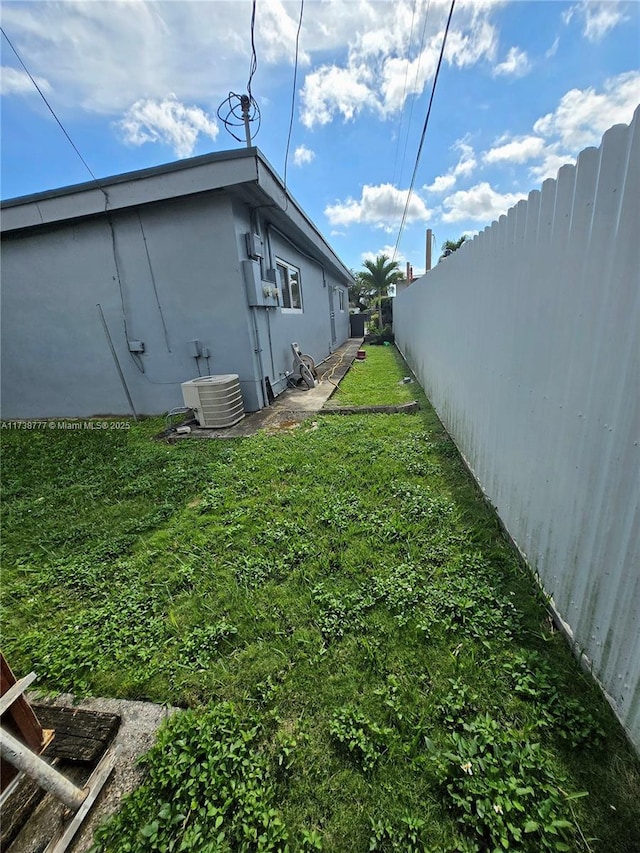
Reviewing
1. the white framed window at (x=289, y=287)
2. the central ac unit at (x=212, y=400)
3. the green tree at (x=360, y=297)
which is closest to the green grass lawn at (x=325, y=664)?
the central ac unit at (x=212, y=400)

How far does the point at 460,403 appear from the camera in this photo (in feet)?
10.9

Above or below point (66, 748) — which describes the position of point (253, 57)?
above

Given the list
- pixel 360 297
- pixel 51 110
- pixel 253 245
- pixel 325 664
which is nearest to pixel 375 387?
pixel 253 245

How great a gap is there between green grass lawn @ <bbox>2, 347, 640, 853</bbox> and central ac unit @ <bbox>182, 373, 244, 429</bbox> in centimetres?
189

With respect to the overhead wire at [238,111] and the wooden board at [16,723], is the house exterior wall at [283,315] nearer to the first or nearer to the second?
the overhead wire at [238,111]

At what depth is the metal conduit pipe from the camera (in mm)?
863

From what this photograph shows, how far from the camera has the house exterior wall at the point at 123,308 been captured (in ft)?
16.4

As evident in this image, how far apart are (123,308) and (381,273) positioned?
21.5 meters

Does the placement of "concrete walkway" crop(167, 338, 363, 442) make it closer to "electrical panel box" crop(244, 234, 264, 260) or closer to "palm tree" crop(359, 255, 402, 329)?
"electrical panel box" crop(244, 234, 264, 260)

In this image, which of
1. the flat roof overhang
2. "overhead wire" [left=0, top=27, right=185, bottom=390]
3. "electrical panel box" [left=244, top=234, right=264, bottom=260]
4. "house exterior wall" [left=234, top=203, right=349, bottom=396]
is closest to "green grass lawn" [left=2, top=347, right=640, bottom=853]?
"overhead wire" [left=0, top=27, right=185, bottom=390]

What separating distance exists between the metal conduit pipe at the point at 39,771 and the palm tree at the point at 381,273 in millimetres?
25604

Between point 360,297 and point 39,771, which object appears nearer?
point 39,771

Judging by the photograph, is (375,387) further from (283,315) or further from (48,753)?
(48,753)

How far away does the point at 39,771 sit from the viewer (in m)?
0.93
